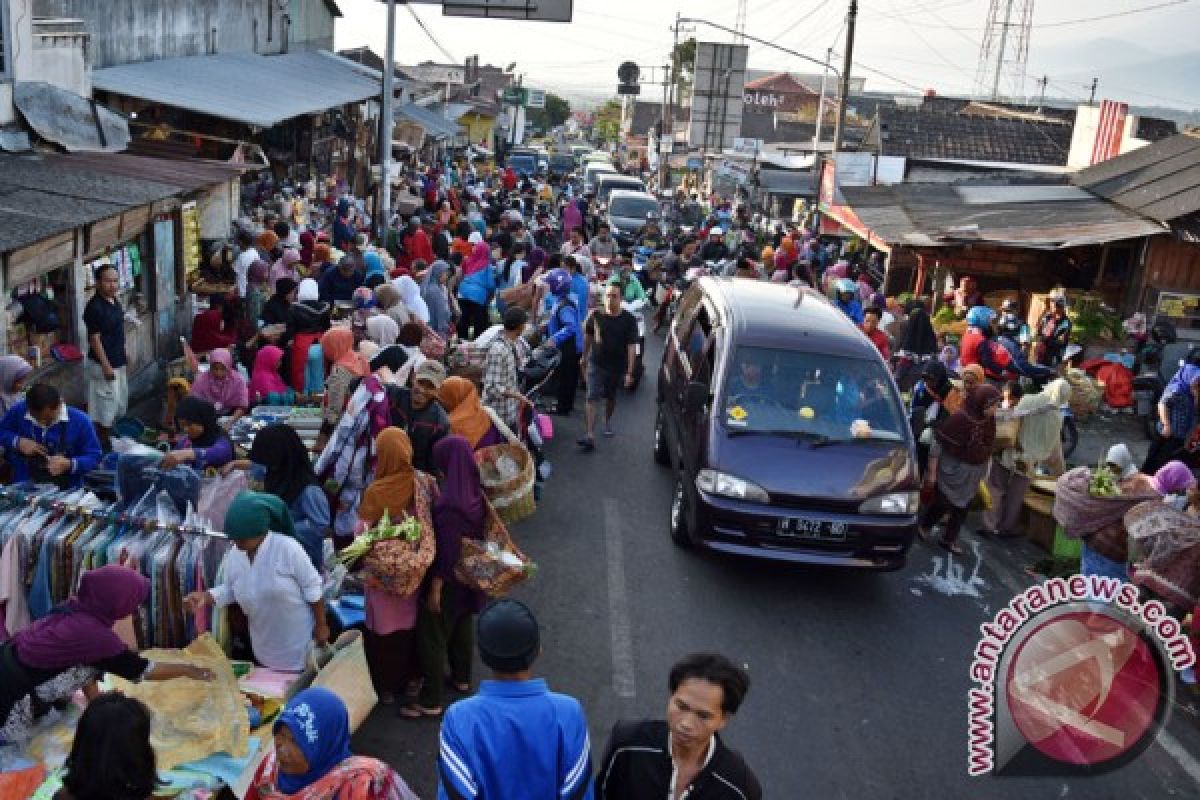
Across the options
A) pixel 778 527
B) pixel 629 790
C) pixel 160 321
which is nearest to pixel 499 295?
pixel 160 321

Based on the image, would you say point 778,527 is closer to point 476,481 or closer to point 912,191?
point 476,481

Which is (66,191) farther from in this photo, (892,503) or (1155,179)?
(1155,179)

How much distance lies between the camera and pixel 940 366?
9445 mm

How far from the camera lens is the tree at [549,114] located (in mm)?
120188

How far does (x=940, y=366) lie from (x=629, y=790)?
6944 mm

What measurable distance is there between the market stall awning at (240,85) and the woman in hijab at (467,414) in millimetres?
6681

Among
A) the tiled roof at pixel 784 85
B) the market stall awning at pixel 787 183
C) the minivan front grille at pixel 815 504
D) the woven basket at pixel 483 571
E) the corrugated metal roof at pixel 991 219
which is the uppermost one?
the tiled roof at pixel 784 85

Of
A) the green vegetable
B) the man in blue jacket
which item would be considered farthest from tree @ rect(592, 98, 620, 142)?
the man in blue jacket

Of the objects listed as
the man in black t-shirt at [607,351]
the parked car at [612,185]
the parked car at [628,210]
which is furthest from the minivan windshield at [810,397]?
the parked car at [612,185]

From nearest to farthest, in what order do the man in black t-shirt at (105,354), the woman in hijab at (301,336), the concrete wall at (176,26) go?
the man in black t-shirt at (105,354), the woman in hijab at (301,336), the concrete wall at (176,26)

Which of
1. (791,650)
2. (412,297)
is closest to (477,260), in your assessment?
(412,297)

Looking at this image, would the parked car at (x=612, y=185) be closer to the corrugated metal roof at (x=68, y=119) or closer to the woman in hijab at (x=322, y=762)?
the corrugated metal roof at (x=68, y=119)

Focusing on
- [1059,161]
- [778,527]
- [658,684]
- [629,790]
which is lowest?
[658,684]

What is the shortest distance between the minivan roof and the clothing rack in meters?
4.57
